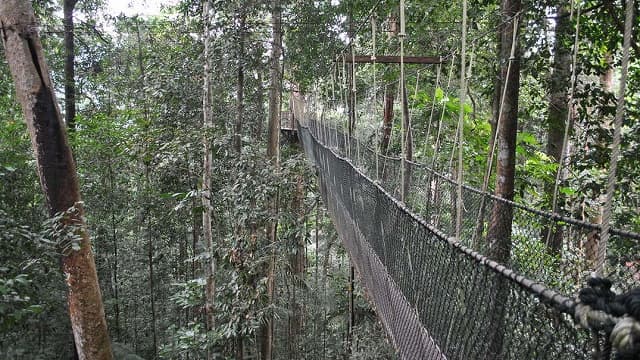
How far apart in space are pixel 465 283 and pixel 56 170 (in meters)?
2.01

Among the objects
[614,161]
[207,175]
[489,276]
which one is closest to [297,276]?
[207,175]

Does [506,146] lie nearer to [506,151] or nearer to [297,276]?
[506,151]


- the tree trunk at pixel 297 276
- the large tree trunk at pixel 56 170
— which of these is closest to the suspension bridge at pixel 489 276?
the large tree trunk at pixel 56 170

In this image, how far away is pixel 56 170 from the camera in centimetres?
219

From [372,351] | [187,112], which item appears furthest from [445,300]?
[372,351]

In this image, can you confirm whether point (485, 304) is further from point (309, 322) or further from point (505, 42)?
point (309, 322)

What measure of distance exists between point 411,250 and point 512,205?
0.74 metres

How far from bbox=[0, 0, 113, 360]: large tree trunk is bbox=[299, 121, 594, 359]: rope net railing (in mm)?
1363

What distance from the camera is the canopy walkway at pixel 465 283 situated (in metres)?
0.72

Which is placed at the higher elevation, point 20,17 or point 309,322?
point 20,17

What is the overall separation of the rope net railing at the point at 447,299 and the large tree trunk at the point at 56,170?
136cm

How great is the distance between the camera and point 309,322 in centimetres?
884

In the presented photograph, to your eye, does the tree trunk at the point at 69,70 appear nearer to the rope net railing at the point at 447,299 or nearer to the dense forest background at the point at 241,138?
the dense forest background at the point at 241,138

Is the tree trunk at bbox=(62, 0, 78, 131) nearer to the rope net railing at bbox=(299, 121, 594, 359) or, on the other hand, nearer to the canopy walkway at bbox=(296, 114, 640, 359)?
the canopy walkway at bbox=(296, 114, 640, 359)
